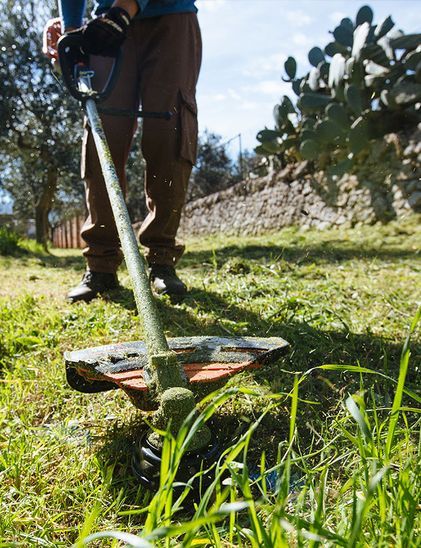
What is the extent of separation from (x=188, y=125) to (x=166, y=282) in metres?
0.80

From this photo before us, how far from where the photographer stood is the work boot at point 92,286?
2465mm

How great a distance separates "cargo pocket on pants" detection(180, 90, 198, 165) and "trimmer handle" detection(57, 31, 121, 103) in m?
0.38

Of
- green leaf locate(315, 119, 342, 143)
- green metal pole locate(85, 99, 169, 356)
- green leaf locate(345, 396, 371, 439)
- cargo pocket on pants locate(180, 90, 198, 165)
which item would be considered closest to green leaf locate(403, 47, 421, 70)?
green leaf locate(315, 119, 342, 143)

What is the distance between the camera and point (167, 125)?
2414mm

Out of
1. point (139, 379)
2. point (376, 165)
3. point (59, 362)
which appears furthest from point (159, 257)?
point (376, 165)

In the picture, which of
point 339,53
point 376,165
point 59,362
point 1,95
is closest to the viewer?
point 59,362

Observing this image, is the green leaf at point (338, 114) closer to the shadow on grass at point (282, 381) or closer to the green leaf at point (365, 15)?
the green leaf at point (365, 15)

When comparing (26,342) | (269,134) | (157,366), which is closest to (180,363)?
(157,366)

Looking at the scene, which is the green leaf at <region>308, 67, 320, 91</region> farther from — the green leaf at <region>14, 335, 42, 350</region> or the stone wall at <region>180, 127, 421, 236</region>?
the green leaf at <region>14, 335, 42, 350</region>

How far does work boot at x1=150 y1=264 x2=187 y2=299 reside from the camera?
2.43 m

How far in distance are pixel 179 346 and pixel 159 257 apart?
1.27 m

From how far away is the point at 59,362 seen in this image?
1.73m

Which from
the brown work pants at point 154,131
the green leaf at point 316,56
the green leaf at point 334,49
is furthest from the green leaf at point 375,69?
the brown work pants at point 154,131

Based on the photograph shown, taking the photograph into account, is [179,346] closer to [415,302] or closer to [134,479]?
[134,479]
